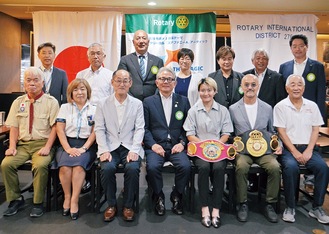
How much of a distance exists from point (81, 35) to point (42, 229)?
297 centimetres

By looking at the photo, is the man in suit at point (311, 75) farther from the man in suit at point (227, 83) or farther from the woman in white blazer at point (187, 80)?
the woman in white blazer at point (187, 80)

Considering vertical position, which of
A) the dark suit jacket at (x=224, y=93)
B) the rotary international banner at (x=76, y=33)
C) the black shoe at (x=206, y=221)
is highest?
the rotary international banner at (x=76, y=33)

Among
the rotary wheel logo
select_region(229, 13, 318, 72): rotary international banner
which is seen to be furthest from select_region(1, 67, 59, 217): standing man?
select_region(229, 13, 318, 72): rotary international banner

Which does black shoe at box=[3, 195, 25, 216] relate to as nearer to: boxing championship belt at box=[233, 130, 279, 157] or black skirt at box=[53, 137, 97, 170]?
black skirt at box=[53, 137, 97, 170]

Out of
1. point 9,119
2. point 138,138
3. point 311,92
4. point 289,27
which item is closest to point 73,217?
point 138,138

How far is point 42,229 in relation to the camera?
8.14ft

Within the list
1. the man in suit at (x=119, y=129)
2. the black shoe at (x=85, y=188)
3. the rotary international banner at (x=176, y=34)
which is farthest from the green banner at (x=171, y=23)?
the black shoe at (x=85, y=188)

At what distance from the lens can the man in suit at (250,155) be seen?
2713 millimetres

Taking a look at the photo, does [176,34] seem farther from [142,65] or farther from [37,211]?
[37,211]

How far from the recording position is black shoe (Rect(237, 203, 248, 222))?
2680 mm

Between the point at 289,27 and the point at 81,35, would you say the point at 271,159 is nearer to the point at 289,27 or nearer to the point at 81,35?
the point at 289,27

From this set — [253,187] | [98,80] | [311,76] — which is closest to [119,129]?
[98,80]

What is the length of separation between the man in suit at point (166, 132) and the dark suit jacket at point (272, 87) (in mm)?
910

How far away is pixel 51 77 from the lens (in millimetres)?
3371
